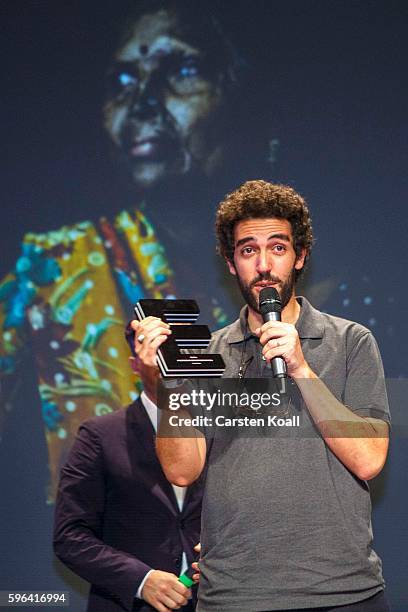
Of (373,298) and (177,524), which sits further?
(373,298)

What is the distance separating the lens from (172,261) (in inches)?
126

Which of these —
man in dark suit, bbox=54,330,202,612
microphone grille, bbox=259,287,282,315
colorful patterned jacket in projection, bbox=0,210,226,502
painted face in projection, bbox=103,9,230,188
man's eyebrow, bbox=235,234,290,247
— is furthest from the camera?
painted face in projection, bbox=103,9,230,188

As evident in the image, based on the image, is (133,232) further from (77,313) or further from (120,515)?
(120,515)

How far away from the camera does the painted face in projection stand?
10.7ft

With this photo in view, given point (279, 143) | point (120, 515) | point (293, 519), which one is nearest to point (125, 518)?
point (120, 515)

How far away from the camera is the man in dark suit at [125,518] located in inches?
108

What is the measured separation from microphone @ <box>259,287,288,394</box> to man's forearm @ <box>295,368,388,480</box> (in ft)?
0.22

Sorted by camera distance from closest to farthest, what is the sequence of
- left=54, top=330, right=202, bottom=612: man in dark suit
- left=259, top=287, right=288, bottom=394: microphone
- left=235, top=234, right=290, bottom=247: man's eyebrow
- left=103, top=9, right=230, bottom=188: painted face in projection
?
left=259, top=287, right=288, bottom=394: microphone, left=235, top=234, right=290, bottom=247: man's eyebrow, left=54, top=330, right=202, bottom=612: man in dark suit, left=103, top=9, right=230, bottom=188: painted face in projection

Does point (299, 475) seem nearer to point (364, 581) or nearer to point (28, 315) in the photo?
point (364, 581)

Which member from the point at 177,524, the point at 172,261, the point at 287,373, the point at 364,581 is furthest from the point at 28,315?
the point at 364,581

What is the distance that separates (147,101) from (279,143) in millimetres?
501

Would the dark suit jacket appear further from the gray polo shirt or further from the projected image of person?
the gray polo shirt

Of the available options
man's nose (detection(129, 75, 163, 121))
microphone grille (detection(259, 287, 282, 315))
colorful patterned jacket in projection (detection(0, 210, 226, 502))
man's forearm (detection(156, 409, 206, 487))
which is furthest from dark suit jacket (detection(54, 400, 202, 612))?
man's nose (detection(129, 75, 163, 121))

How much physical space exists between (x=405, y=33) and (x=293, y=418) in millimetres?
1771
